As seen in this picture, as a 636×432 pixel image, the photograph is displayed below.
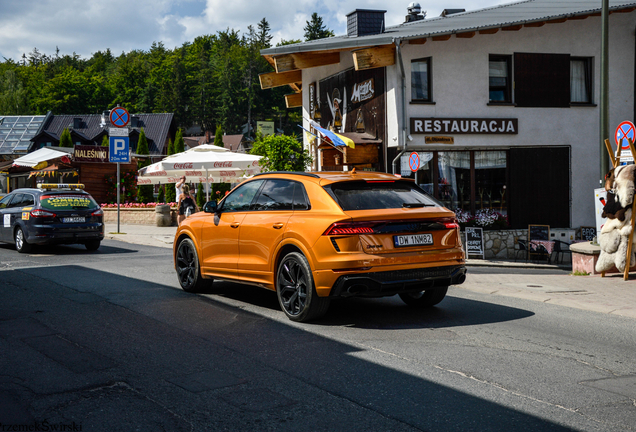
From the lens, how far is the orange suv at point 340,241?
21.4 ft

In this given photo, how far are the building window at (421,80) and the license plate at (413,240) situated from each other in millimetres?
12549

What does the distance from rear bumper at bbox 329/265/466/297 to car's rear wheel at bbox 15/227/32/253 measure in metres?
11.7

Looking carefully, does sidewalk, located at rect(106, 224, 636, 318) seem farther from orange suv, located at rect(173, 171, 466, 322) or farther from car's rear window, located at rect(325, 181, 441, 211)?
car's rear window, located at rect(325, 181, 441, 211)

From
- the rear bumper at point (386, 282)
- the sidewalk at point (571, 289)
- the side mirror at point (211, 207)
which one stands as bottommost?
the sidewalk at point (571, 289)

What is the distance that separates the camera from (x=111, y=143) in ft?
71.1

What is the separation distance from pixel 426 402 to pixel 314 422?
0.84m

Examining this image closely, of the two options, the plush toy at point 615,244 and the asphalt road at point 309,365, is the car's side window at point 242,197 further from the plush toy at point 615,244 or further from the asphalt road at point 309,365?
the plush toy at point 615,244

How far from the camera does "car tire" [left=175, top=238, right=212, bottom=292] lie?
885 cm

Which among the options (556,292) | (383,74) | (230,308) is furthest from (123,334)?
(383,74)

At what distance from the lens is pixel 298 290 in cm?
691

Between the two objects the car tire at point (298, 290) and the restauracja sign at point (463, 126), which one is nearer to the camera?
the car tire at point (298, 290)

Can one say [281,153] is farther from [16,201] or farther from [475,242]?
[16,201]

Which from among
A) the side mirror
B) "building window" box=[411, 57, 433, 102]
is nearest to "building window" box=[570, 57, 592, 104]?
"building window" box=[411, 57, 433, 102]

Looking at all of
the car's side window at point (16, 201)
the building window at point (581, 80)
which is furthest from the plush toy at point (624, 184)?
the car's side window at point (16, 201)
